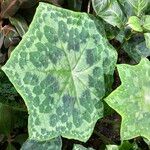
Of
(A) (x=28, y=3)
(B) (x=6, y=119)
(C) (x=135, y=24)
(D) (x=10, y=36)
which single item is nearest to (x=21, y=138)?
(B) (x=6, y=119)

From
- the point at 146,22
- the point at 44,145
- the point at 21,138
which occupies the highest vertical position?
the point at 146,22

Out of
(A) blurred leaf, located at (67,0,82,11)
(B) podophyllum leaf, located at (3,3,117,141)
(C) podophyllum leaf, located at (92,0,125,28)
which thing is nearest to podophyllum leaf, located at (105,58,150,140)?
(B) podophyllum leaf, located at (3,3,117,141)

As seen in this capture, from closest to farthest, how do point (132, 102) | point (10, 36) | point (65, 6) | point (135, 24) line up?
point (132, 102) → point (135, 24) → point (10, 36) → point (65, 6)

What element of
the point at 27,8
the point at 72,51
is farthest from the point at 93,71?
the point at 27,8

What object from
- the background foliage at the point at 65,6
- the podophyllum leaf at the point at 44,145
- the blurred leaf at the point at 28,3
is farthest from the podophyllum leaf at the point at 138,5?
the podophyllum leaf at the point at 44,145

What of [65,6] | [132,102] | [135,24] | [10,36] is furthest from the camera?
[65,6]

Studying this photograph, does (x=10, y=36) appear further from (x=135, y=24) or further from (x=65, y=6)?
(x=135, y=24)

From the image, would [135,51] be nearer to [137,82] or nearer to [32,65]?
[137,82]
